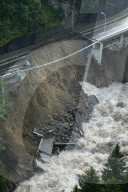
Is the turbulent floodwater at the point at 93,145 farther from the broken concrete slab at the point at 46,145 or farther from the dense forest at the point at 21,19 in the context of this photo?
the dense forest at the point at 21,19

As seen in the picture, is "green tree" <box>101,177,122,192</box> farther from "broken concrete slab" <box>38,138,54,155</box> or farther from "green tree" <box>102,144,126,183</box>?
"broken concrete slab" <box>38,138,54,155</box>

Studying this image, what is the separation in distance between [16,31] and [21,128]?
16519 millimetres

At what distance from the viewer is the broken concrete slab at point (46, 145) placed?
3425cm

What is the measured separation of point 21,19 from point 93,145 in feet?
72.7

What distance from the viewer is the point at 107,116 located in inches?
1663

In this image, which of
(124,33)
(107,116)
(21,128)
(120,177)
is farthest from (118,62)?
(120,177)

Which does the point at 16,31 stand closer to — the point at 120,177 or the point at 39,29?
the point at 39,29

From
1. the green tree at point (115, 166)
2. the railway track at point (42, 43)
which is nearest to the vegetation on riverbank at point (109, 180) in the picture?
the green tree at point (115, 166)

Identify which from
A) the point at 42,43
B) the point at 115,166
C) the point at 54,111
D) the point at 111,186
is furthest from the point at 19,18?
the point at 111,186

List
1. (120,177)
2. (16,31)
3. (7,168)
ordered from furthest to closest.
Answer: (16,31) < (7,168) < (120,177)

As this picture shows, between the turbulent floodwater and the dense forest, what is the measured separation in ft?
41.1

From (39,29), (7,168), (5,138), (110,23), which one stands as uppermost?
(110,23)

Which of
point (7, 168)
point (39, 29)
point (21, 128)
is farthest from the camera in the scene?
point (39, 29)

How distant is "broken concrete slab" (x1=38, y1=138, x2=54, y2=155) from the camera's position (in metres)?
34.2
